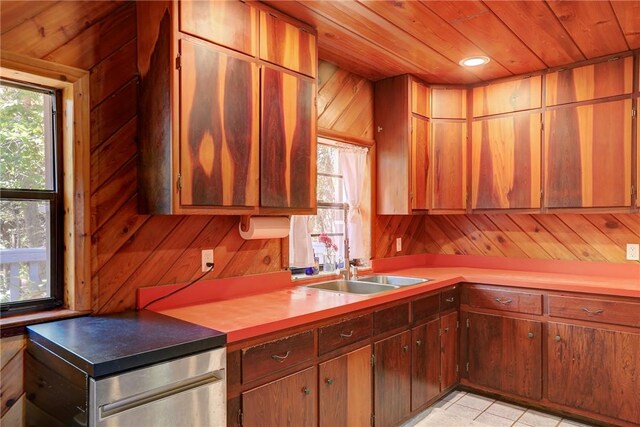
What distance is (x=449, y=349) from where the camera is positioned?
3127mm

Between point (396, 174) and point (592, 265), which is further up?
point (396, 174)

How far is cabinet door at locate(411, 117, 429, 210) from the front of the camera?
339 cm

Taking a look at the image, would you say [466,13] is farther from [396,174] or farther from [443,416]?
[443,416]

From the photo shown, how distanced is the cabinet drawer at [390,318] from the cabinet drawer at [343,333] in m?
0.08

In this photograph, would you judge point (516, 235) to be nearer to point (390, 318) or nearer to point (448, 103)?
point (448, 103)

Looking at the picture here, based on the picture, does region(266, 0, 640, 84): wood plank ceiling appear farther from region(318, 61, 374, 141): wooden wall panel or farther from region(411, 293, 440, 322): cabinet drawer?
region(411, 293, 440, 322): cabinet drawer

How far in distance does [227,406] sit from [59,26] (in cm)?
173

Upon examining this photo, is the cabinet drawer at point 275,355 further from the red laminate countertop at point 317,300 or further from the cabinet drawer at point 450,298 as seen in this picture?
the cabinet drawer at point 450,298

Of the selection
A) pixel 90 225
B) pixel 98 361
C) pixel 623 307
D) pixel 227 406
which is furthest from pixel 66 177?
pixel 623 307

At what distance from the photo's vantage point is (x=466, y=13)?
2355 millimetres

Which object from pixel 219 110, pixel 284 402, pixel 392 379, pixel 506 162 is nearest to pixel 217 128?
pixel 219 110

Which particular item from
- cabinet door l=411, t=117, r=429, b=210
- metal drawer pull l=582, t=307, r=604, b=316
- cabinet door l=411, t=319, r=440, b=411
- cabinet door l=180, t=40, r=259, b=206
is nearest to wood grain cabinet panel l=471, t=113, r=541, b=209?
cabinet door l=411, t=117, r=429, b=210

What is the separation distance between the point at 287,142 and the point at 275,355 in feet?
3.65

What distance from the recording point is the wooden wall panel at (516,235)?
3.19 meters
